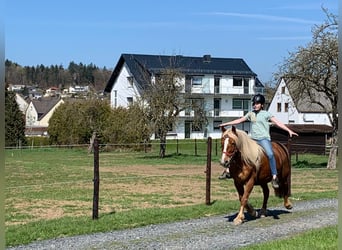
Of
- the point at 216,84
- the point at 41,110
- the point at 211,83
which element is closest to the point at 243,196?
the point at 211,83

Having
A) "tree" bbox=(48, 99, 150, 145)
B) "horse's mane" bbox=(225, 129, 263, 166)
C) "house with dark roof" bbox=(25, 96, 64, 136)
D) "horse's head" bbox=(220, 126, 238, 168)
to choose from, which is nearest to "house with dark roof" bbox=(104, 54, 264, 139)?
"tree" bbox=(48, 99, 150, 145)

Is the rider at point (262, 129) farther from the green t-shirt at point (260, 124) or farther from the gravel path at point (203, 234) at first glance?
the gravel path at point (203, 234)

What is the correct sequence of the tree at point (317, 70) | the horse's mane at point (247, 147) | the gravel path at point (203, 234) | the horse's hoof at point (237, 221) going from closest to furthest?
the gravel path at point (203, 234)
the horse's mane at point (247, 147)
the horse's hoof at point (237, 221)
the tree at point (317, 70)

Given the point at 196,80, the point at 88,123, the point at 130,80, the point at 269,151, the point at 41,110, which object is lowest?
the point at 269,151

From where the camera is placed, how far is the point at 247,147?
8734 millimetres

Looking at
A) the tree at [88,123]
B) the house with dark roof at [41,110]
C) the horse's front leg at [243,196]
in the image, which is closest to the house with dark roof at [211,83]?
the tree at [88,123]

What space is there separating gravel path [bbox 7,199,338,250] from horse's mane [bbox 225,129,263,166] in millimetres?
1020

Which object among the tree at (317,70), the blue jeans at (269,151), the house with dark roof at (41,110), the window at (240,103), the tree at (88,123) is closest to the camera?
the blue jeans at (269,151)

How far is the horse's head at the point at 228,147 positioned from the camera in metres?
8.45

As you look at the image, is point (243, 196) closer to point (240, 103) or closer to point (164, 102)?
point (164, 102)

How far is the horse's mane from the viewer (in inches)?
338

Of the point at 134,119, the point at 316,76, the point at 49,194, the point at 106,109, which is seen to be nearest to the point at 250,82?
the point at 106,109

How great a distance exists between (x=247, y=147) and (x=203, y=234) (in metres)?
1.57

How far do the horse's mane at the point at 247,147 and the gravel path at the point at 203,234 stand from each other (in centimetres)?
102
